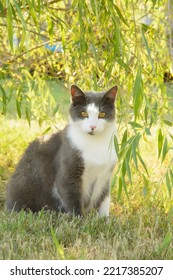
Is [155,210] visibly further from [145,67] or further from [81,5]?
[81,5]

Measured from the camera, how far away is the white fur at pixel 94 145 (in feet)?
12.1

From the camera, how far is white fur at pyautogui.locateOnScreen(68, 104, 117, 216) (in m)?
3.70

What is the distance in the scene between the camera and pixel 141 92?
3.07m

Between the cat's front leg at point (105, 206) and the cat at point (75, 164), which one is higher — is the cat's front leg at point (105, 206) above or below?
below

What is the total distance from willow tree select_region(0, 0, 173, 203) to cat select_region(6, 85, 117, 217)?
134 millimetres

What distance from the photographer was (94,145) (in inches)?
148

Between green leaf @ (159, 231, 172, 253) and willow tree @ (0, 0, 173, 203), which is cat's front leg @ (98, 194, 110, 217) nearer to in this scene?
willow tree @ (0, 0, 173, 203)

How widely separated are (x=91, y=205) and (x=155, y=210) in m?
0.48

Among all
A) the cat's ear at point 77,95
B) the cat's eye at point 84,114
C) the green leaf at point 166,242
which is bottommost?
the green leaf at point 166,242

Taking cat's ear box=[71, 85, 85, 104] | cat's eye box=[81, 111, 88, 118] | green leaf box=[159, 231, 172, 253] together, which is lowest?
green leaf box=[159, 231, 172, 253]

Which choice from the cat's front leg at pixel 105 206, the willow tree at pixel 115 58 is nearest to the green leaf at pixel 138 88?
the willow tree at pixel 115 58

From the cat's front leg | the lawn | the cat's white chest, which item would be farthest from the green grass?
the cat's white chest

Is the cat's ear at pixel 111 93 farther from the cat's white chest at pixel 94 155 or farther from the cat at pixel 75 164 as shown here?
the cat's white chest at pixel 94 155
